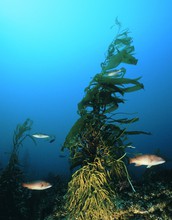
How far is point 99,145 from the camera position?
3832 mm

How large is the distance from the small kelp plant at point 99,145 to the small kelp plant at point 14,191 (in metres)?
2.37

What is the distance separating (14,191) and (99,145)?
3.45 meters

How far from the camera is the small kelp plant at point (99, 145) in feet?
12.0

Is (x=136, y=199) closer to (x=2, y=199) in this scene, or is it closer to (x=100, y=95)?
(x=100, y=95)

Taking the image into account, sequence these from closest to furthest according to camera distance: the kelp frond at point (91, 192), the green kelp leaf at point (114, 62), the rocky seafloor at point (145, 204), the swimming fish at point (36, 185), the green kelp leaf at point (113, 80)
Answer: the kelp frond at point (91, 192), the green kelp leaf at point (113, 80), the green kelp leaf at point (114, 62), the rocky seafloor at point (145, 204), the swimming fish at point (36, 185)

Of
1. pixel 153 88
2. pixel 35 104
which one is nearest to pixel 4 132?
pixel 35 104

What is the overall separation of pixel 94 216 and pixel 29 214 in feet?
9.62

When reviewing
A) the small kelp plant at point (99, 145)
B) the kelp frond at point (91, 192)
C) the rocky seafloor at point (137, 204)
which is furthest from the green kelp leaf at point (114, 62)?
the rocky seafloor at point (137, 204)

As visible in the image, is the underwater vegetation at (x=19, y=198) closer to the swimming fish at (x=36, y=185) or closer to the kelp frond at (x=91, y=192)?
the swimming fish at (x=36, y=185)

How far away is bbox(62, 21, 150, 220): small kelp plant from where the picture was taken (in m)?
3.66

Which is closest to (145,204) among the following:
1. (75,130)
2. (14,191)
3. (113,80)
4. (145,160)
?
(145,160)

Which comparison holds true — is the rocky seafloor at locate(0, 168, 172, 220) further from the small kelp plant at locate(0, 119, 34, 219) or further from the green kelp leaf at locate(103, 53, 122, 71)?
the green kelp leaf at locate(103, 53, 122, 71)

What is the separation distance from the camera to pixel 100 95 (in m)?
3.92

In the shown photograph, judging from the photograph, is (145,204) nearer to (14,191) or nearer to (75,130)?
(75,130)
